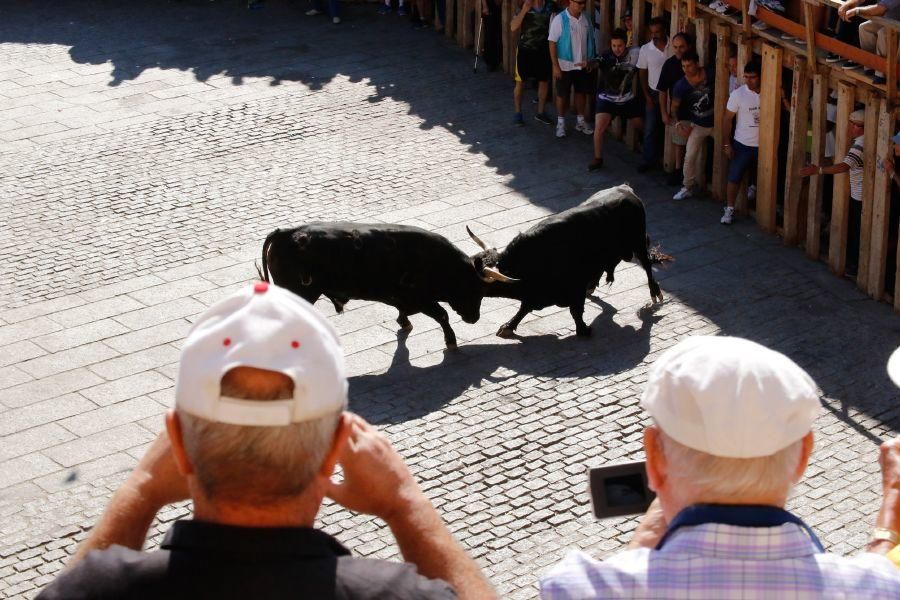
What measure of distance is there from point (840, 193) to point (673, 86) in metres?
2.64

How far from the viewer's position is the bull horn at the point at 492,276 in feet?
39.2

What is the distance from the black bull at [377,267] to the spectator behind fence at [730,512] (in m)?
8.20

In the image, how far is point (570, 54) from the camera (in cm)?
1631

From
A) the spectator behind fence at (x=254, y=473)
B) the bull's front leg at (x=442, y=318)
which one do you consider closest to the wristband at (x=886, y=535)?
the spectator behind fence at (x=254, y=473)

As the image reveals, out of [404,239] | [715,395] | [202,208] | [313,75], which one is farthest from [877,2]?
[715,395]

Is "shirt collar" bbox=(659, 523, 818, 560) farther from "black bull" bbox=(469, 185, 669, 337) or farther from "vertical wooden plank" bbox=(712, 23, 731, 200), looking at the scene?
"vertical wooden plank" bbox=(712, 23, 731, 200)

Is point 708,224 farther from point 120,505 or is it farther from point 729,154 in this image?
point 120,505

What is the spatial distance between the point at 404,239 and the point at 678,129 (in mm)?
4645

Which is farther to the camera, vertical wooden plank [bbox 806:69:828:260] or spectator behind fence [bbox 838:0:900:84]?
vertical wooden plank [bbox 806:69:828:260]

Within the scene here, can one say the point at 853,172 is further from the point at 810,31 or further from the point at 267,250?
the point at 267,250

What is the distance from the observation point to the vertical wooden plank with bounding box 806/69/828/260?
1291cm

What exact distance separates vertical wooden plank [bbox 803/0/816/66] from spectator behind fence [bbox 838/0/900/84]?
1.49 feet

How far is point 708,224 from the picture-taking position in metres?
14.4

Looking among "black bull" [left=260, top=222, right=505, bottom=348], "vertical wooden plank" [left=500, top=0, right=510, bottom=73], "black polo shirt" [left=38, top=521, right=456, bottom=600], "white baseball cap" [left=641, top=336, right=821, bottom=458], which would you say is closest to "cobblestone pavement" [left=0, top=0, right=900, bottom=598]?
"vertical wooden plank" [left=500, top=0, right=510, bottom=73]
